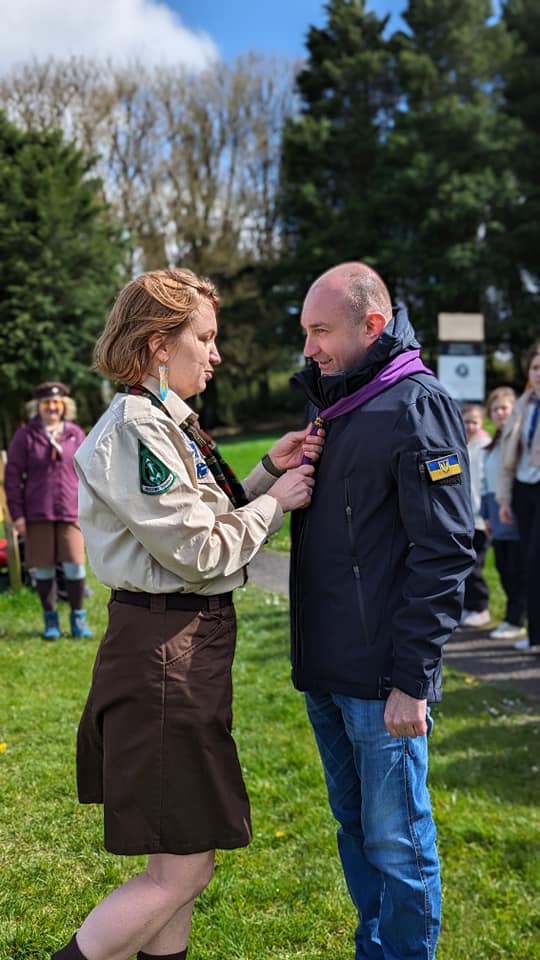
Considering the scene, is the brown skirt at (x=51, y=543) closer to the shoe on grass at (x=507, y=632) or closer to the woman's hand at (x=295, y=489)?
the shoe on grass at (x=507, y=632)

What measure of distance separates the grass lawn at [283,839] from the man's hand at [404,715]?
1.22 metres

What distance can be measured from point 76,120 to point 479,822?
36.7 metres

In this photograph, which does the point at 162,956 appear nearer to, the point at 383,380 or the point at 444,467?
the point at 444,467

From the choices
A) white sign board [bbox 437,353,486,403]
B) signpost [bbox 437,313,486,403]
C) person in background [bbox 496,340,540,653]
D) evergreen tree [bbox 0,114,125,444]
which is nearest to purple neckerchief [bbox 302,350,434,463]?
person in background [bbox 496,340,540,653]

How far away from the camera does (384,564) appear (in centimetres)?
249

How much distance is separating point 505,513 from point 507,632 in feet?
3.83

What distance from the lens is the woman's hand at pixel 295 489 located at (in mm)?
2611

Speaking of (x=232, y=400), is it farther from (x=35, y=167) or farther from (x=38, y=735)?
(x=38, y=735)

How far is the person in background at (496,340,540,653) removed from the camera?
22.2ft

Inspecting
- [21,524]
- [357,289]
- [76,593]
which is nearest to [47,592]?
[76,593]

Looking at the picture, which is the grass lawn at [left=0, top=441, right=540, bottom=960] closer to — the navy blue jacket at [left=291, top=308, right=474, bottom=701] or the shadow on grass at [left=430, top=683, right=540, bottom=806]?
the shadow on grass at [left=430, top=683, right=540, bottom=806]

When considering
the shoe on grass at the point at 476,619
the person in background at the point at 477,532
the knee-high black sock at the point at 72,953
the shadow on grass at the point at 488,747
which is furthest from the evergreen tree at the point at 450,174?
the knee-high black sock at the point at 72,953

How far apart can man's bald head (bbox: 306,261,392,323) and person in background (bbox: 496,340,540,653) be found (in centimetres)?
441

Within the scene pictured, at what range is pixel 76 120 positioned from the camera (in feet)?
117
